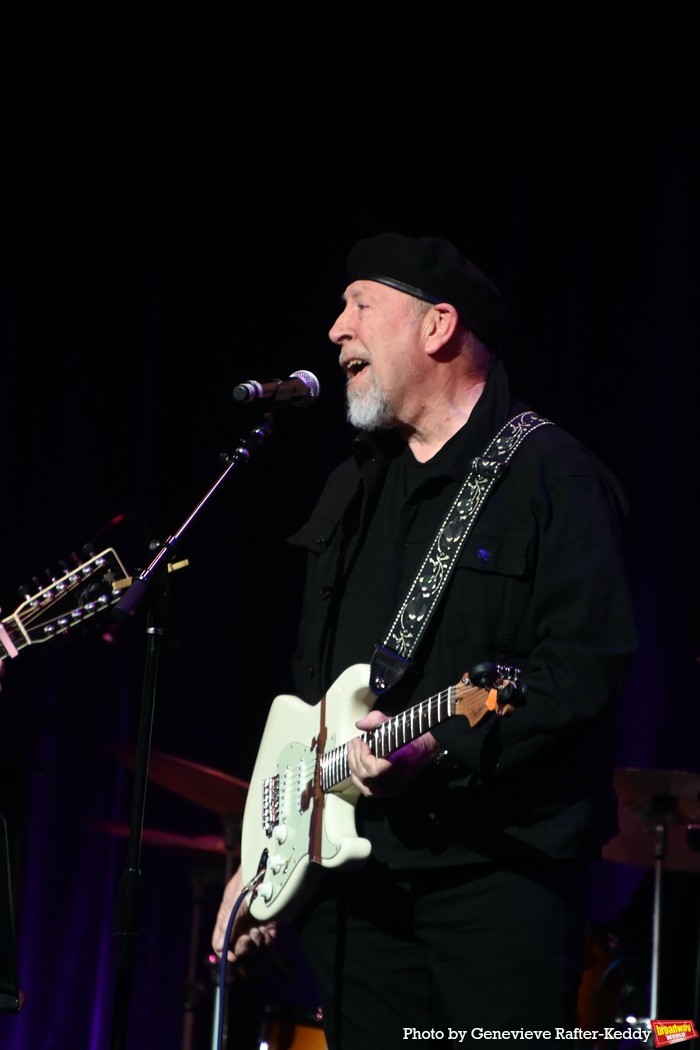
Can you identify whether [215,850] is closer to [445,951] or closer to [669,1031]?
[669,1031]

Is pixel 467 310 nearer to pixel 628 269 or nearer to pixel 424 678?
pixel 424 678

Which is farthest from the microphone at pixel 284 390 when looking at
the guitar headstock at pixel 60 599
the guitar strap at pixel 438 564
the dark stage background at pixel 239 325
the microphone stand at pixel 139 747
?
the dark stage background at pixel 239 325

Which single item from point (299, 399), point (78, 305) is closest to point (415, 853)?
point (299, 399)

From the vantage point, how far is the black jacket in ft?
7.46

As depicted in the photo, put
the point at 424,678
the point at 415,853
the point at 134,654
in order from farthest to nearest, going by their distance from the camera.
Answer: the point at 134,654 < the point at 424,678 < the point at 415,853

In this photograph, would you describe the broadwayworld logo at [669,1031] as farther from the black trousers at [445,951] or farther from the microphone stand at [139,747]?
the microphone stand at [139,747]

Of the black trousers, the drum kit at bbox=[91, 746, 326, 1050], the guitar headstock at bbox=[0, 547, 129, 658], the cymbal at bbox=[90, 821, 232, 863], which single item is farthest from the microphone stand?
the cymbal at bbox=[90, 821, 232, 863]

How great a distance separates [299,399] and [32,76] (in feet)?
11.2

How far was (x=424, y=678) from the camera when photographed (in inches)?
101

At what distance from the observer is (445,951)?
2.36 m

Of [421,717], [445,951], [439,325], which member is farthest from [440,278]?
[445,951]

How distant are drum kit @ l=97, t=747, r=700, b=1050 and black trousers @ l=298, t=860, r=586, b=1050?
56.3 inches

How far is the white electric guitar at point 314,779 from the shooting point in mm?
2297

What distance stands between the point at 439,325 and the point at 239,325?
254cm
